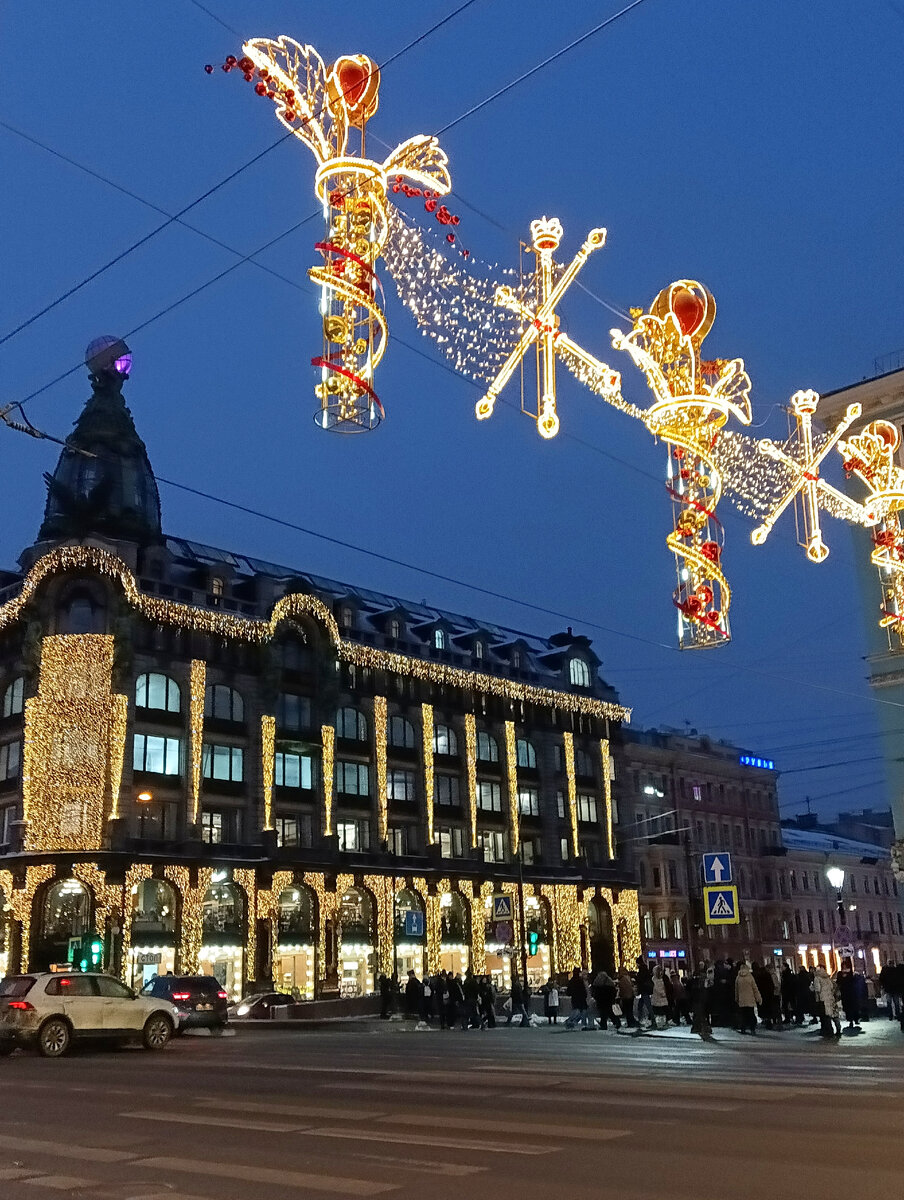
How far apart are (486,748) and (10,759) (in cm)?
2744

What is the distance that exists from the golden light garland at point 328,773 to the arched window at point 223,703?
4620mm

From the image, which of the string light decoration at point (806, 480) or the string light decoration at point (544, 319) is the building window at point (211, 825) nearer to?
the string light decoration at point (806, 480)

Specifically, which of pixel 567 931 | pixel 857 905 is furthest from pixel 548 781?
pixel 857 905

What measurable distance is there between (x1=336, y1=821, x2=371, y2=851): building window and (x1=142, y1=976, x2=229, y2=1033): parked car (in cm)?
2813

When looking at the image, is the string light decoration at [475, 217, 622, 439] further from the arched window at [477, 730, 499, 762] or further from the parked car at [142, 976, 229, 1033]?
the arched window at [477, 730, 499, 762]

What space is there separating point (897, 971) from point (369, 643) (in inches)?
1588

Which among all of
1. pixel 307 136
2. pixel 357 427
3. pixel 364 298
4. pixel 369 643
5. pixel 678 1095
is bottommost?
pixel 678 1095

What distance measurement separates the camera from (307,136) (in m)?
11.8

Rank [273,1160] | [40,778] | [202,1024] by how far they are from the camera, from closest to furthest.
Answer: [273,1160] < [202,1024] < [40,778]

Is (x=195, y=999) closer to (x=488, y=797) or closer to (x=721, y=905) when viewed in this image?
(x=721, y=905)

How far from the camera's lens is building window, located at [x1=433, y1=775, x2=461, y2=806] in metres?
68.3

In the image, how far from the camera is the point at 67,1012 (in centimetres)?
2183

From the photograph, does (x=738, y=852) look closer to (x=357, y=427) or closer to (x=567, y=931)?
(x=567, y=931)

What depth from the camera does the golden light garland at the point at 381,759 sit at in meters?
64.2
